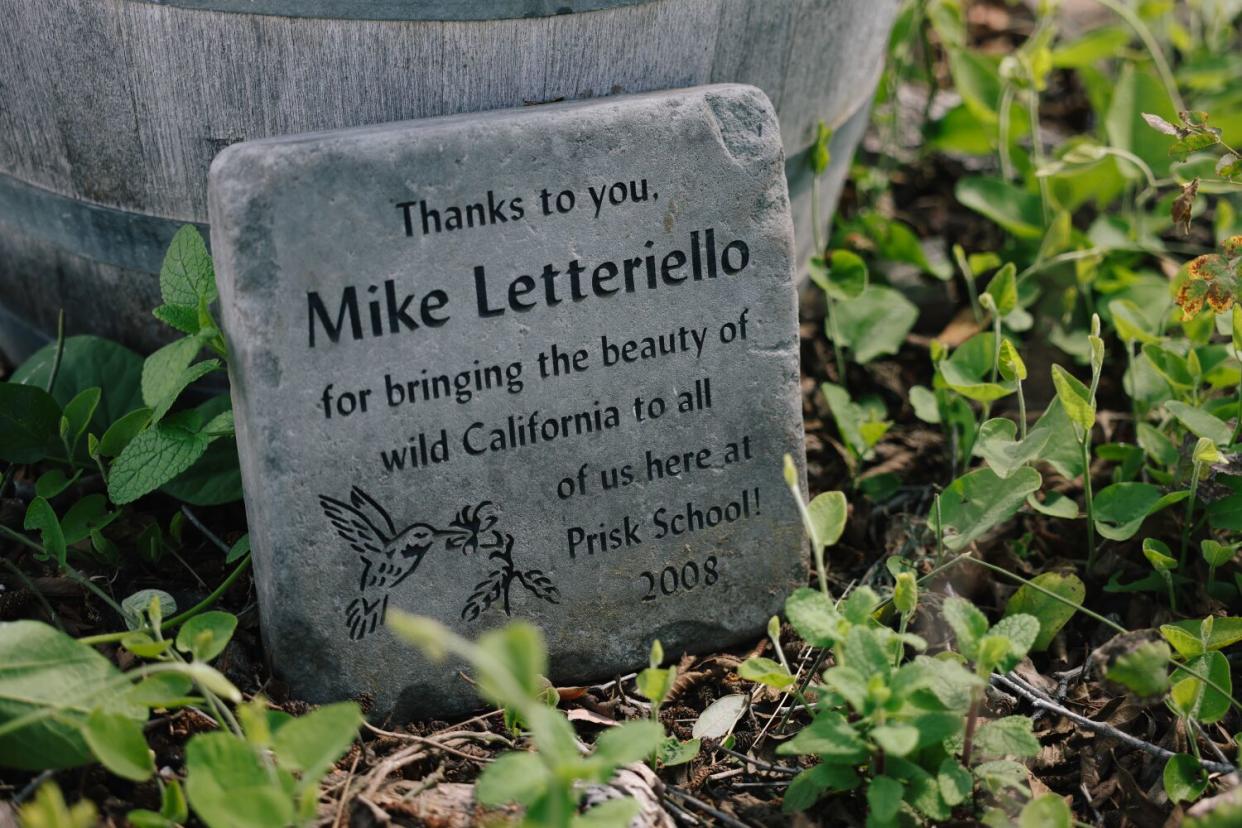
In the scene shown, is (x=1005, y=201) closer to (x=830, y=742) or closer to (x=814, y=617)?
(x=814, y=617)

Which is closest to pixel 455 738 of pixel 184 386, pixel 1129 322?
pixel 184 386

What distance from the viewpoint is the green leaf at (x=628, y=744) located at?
3.86ft

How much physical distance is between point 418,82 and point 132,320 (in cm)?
63

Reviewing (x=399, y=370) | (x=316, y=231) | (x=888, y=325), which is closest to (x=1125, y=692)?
(x=888, y=325)

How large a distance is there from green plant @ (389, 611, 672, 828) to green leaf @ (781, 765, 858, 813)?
264 mm

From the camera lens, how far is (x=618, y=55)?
5.27 ft

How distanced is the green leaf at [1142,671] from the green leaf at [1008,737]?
120 mm

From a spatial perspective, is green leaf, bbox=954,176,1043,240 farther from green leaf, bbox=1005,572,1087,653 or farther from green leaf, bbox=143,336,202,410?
green leaf, bbox=143,336,202,410

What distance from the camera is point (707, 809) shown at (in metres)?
1.42

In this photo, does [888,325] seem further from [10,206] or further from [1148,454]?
[10,206]

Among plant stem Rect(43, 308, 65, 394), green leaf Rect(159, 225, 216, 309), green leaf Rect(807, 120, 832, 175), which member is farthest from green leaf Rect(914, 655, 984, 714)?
plant stem Rect(43, 308, 65, 394)

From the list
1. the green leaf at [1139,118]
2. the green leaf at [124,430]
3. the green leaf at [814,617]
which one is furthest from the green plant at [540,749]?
the green leaf at [1139,118]

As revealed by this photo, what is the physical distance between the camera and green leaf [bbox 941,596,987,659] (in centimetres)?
134

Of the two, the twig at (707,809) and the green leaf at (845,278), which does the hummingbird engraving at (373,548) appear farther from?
the green leaf at (845,278)
